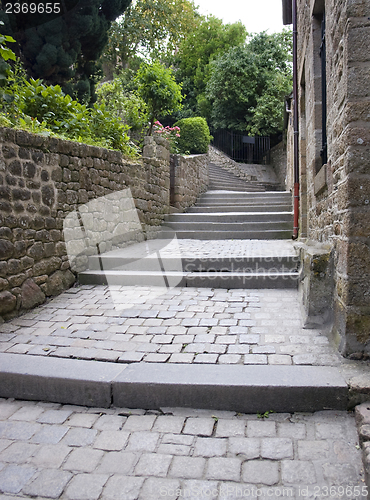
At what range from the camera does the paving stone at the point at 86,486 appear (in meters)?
1.68

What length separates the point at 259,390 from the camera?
7.50 ft

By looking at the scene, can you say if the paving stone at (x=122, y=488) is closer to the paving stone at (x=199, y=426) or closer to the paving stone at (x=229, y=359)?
the paving stone at (x=199, y=426)

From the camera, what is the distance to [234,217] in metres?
8.09

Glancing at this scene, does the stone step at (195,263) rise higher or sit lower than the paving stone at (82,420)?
higher

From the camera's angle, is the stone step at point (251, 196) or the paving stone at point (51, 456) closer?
the paving stone at point (51, 456)

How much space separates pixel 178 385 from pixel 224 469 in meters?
0.64

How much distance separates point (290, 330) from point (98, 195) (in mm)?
3562

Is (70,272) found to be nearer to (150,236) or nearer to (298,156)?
(150,236)

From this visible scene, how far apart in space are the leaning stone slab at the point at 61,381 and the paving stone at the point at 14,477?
0.62m

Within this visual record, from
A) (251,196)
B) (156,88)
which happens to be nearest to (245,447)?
(251,196)

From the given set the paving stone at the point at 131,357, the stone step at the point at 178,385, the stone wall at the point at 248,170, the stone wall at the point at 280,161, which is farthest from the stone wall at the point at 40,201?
the stone wall at the point at 280,161

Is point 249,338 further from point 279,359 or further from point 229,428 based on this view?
point 229,428

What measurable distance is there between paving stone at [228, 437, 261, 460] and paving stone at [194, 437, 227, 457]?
0.14 ft

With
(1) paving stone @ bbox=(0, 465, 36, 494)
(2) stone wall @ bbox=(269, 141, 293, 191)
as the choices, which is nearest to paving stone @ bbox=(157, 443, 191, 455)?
(1) paving stone @ bbox=(0, 465, 36, 494)
